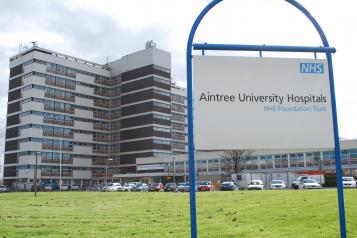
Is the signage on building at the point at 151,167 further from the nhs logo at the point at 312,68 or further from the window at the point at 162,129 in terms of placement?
the nhs logo at the point at 312,68

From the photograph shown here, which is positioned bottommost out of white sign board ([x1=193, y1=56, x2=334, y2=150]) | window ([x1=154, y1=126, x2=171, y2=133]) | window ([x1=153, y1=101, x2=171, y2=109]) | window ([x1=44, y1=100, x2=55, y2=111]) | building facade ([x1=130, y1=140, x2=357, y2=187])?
white sign board ([x1=193, y1=56, x2=334, y2=150])

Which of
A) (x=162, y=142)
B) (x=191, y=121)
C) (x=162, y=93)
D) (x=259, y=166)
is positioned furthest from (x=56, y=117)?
(x=191, y=121)

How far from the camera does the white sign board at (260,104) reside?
7.39m

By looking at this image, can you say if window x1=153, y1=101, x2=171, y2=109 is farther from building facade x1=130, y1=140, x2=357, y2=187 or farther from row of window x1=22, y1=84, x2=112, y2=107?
row of window x1=22, y1=84, x2=112, y2=107

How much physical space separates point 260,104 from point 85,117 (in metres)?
113

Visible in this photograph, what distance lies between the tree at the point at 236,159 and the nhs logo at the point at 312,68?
7732 cm

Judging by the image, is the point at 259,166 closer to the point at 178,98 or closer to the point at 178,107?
the point at 178,107

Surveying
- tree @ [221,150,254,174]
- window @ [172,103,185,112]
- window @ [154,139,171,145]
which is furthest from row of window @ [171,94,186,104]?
tree @ [221,150,254,174]

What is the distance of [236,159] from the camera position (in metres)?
86.8

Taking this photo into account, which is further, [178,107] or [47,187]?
[178,107]

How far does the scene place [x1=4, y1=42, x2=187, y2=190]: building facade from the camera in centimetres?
10538

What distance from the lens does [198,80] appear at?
24.2 ft

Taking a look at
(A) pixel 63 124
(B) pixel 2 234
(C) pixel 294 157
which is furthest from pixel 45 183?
(B) pixel 2 234

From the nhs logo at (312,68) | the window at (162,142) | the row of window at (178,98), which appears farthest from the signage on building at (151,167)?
the nhs logo at (312,68)
